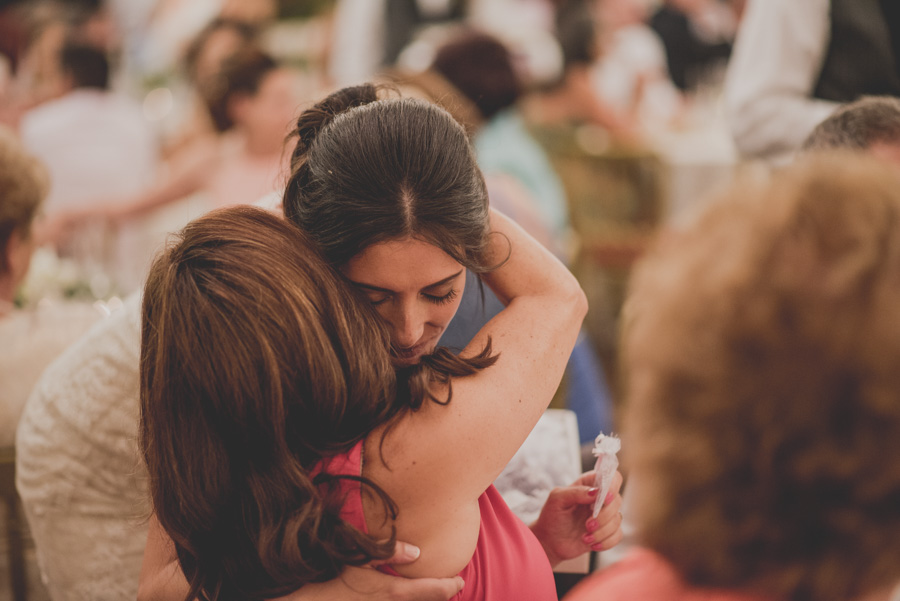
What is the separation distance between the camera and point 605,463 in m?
1.23

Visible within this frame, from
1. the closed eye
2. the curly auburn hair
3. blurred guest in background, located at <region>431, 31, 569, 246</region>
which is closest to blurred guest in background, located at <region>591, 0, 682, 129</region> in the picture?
blurred guest in background, located at <region>431, 31, 569, 246</region>

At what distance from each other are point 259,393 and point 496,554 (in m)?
0.43

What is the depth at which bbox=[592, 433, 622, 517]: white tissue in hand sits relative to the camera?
1.23 m

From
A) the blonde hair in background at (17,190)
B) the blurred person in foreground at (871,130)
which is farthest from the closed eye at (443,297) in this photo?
the blonde hair in background at (17,190)

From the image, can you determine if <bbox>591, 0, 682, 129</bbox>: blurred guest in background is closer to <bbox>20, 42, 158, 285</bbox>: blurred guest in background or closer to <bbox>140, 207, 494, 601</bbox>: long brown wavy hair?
<bbox>20, 42, 158, 285</bbox>: blurred guest in background

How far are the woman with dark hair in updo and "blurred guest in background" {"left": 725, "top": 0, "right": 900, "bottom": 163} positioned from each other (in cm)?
130

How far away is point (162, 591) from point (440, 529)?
47 centimetres

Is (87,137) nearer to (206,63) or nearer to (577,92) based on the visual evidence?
(206,63)

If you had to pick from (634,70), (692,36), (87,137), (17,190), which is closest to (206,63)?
(87,137)

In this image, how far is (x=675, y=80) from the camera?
635 cm

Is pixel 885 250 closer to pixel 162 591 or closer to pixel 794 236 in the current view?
pixel 794 236

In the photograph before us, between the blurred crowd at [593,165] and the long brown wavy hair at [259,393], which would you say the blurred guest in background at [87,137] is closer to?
the blurred crowd at [593,165]

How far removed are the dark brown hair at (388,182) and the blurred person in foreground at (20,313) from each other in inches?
34.9

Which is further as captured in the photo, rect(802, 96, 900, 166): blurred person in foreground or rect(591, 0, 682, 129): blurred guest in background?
rect(591, 0, 682, 129): blurred guest in background
